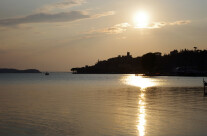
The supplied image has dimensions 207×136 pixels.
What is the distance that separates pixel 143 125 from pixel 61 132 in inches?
229

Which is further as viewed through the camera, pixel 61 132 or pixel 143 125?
pixel 143 125

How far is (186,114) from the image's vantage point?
1085 inches

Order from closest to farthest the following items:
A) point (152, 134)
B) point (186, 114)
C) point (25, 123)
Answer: point (152, 134) → point (25, 123) → point (186, 114)

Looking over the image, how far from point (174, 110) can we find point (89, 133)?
41.9ft

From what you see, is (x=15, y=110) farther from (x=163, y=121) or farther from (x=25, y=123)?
(x=163, y=121)

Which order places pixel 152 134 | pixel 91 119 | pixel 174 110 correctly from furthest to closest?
pixel 174 110
pixel 91 119
pixel 152 134

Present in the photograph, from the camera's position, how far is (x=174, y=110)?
30.2 meters

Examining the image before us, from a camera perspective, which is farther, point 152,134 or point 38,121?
point 38,121

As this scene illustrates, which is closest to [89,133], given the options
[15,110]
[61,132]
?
[61,132]

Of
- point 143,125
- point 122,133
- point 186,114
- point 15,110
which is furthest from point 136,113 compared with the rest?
point 15,110

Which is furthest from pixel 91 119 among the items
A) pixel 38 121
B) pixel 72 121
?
pixel 38 121

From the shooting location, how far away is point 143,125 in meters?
22.2

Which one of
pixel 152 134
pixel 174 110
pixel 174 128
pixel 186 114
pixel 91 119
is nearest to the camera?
pixel 152 134

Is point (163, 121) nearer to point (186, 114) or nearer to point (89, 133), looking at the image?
point (186, 114)
